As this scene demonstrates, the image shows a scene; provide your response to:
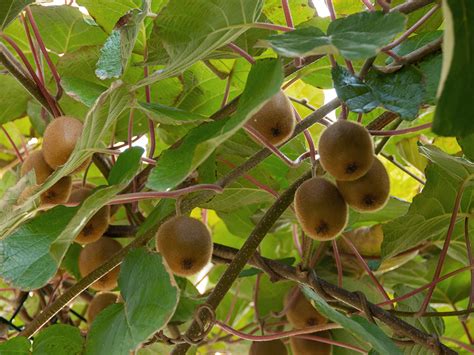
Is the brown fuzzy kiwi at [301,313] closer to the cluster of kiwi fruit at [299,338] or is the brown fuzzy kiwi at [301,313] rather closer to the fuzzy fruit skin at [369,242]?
the cluster of kiwi fruit at [299,338]

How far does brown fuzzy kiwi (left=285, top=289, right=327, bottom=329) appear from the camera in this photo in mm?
877

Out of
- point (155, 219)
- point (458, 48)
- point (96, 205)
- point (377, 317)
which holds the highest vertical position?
point (458, 48)

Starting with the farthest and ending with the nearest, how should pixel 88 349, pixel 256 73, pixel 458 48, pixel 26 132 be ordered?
pixel 26 132 < pixel 88 349 < pixel 256 73 < pixel 458 48

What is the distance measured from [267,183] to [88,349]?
289mm

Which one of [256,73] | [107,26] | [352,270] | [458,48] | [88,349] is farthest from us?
[352,270]

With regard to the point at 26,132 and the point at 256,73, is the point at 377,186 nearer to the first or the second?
the point at 256,73

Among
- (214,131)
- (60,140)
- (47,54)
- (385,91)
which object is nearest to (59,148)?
(60,140)

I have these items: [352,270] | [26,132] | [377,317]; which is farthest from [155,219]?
[26,132]

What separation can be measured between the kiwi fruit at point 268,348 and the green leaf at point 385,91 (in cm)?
39

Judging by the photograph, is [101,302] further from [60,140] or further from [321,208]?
[321,208]

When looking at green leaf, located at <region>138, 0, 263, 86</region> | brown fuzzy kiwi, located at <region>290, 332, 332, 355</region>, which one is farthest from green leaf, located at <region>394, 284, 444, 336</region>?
green leaf, located at <region>138, 0, 263, 86</region>

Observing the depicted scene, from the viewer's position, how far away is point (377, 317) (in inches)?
28.3

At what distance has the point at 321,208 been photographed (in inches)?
24.6

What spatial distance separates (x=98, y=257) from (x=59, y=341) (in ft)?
0.40
